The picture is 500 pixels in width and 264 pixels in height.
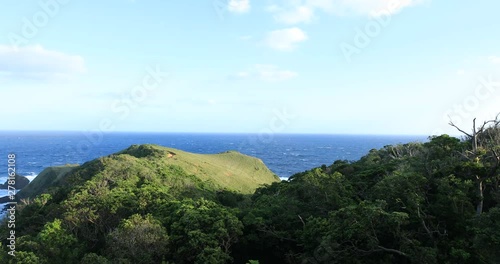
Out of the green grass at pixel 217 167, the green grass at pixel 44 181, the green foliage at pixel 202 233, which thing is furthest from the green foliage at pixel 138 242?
the green grass at pixel 44 181

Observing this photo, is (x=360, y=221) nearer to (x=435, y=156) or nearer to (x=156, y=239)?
(x=156, y=239)

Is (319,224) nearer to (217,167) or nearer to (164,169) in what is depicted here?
(164,169)

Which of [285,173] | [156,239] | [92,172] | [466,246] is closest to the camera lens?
[466,246]

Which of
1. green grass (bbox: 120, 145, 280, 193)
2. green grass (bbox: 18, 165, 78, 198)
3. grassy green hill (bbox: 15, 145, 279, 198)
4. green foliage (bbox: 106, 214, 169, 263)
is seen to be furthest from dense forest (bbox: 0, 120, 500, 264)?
green grass (bbox: 18, 165, 78, 198)

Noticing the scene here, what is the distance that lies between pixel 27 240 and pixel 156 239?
10.4 meters

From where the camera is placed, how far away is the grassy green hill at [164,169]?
54375mm

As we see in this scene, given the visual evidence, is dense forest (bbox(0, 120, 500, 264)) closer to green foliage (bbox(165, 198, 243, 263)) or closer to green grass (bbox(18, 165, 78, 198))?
green foliage (bbox(165, 198, 243, 263))

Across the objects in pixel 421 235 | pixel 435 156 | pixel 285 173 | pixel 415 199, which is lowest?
pixel 285 173

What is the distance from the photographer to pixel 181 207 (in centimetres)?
3030

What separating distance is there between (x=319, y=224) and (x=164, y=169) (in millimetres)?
41867

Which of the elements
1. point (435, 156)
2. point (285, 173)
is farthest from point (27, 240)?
point (285, 173)

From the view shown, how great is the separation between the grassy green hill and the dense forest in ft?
59.0

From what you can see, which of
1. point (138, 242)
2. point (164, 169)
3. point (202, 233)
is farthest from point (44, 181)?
point (202, 233)

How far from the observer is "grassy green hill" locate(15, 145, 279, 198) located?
5438cm
